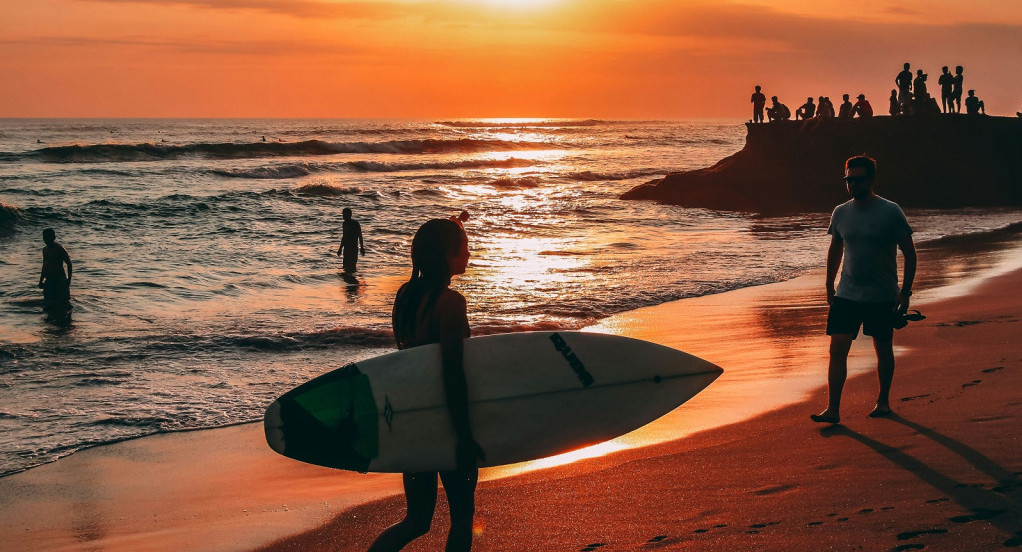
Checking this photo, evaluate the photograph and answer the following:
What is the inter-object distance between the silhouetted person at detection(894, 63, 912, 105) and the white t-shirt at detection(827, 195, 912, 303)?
87.3 ft

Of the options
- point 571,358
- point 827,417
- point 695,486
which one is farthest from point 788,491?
point 827,417

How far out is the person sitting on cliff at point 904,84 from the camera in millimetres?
29744

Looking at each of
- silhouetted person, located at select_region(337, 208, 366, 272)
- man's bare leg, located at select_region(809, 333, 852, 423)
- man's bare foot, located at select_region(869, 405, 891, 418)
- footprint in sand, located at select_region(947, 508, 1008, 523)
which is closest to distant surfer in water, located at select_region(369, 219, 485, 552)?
footprint in sand, located at select_region(947, 508, 1008, 523)

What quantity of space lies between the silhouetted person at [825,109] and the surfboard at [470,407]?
32.4 m

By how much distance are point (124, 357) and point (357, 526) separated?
6.71m

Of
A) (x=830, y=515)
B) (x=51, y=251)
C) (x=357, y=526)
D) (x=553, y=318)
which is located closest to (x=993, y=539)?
→ (x=830, y=515)

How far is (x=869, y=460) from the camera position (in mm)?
4805

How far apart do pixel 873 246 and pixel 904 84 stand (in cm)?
2874

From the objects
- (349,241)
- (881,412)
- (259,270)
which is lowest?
(259,270)

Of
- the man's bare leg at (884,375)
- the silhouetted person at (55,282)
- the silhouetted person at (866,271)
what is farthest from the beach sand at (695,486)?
the silhouetted person at (55,282)

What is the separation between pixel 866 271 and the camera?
5.57m

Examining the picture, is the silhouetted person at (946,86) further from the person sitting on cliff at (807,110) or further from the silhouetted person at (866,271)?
the silhouetted person at (866,271)

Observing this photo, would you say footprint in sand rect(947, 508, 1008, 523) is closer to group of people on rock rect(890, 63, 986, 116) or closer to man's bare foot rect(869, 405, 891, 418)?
man's bare foot rect(869, 405, 891, 418)

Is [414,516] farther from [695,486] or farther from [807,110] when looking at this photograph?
[807,110]
